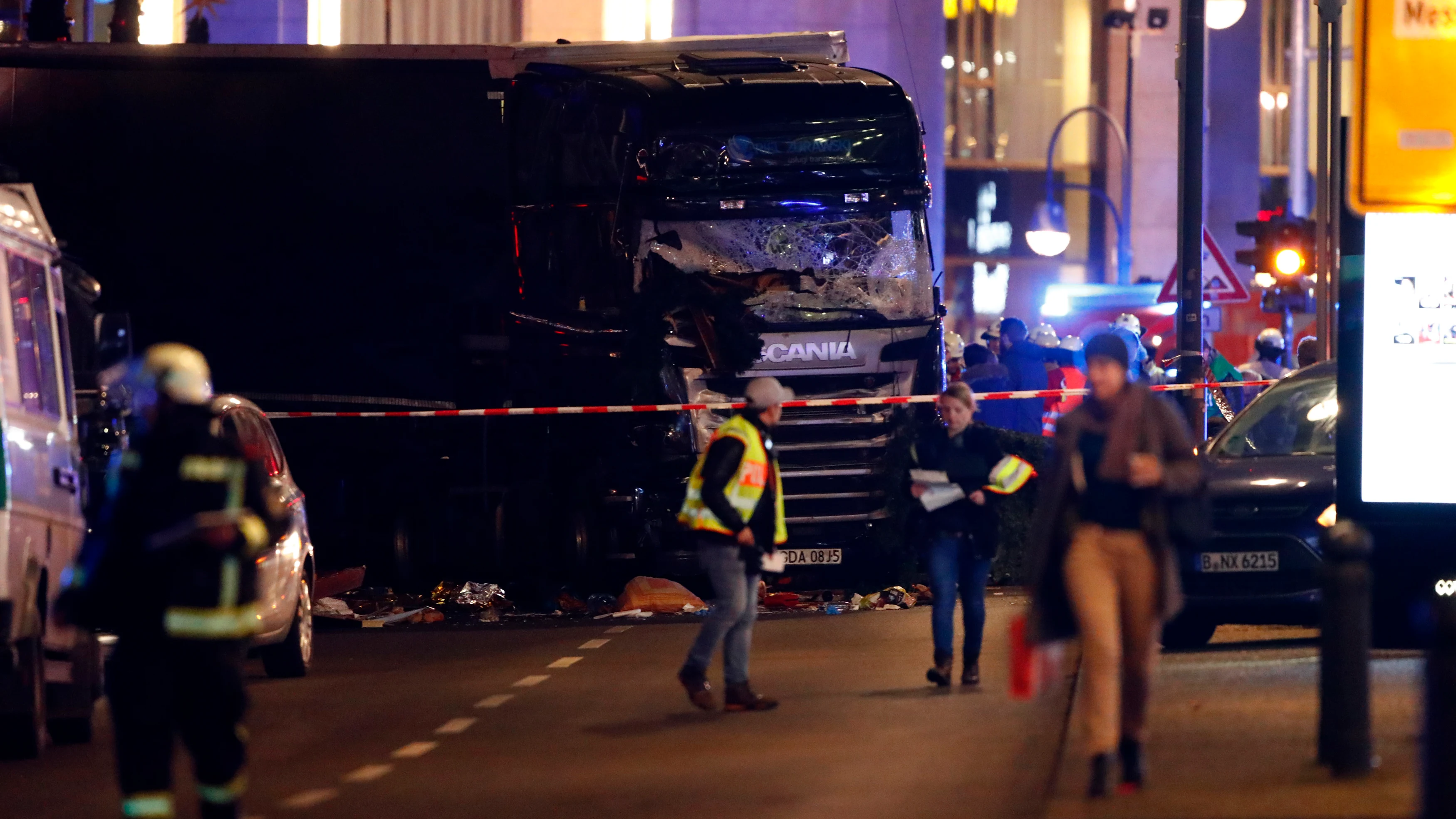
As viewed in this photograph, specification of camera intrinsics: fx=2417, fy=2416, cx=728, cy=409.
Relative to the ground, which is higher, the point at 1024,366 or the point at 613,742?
the point at 1024,366

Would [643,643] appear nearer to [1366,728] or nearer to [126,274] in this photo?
[126,274]

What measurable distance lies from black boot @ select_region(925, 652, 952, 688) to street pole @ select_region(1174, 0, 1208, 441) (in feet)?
25.5

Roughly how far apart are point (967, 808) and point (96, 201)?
35.1 feet

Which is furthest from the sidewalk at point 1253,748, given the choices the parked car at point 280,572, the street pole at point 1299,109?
the street pole at point 1299,109

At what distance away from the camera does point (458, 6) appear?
32.7 meters

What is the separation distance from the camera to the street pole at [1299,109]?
5222 cm

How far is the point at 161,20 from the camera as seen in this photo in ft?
99.6

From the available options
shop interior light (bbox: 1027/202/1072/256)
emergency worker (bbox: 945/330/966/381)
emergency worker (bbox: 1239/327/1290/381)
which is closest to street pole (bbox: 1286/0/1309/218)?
shop interior light (bbox: 1027/202/1072/256)

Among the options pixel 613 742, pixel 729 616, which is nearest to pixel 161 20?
pixel 729 616

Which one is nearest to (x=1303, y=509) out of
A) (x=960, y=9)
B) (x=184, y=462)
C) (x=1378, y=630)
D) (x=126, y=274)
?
(x=1378, y=630)

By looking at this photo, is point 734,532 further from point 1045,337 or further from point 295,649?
point 1045,337

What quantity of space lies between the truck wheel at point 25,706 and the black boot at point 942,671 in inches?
182

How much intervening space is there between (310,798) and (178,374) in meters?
2.51

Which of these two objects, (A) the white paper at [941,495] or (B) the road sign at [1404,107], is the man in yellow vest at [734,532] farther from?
(B) the road sign at [1404,107]
